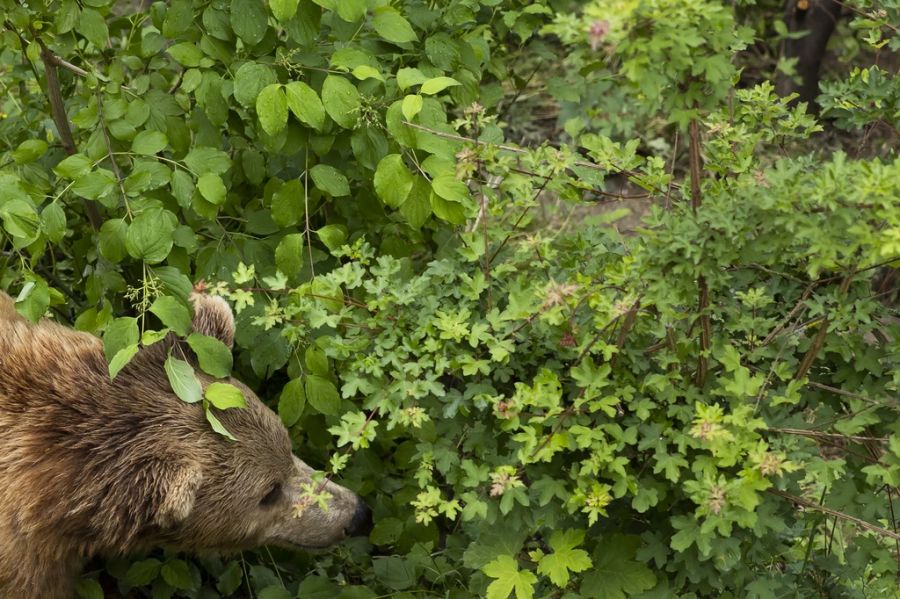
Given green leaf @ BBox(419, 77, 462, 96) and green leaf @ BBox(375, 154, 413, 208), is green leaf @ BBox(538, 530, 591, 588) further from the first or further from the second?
green leaf @ BBox(419, 77, 462, 96)

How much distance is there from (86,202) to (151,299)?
25.3 inches

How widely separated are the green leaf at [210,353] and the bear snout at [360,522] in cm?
97

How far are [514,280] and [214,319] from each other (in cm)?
113

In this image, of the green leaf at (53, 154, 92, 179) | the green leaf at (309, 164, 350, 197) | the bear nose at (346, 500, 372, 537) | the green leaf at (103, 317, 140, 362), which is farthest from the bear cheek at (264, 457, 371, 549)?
the green leaf at (53, 154, 92, 179)

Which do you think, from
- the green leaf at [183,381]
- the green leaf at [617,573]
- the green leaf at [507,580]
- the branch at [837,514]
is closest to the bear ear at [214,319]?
the green leaf at [183,381]

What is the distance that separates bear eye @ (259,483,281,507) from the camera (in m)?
3.74

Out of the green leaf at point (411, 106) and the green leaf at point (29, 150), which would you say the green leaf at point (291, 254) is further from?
the green leaf at point (29, 150)

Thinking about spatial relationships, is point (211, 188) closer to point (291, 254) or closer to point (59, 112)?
point (291, 254)

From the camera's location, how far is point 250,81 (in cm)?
326

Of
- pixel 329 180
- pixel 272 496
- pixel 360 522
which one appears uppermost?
pixel 329 180

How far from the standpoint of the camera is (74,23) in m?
3.49

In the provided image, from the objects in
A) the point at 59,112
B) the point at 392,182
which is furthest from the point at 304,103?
the point at 59,112

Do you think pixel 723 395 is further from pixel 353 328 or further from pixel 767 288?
pixel 353 328

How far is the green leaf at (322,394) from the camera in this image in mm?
3338
